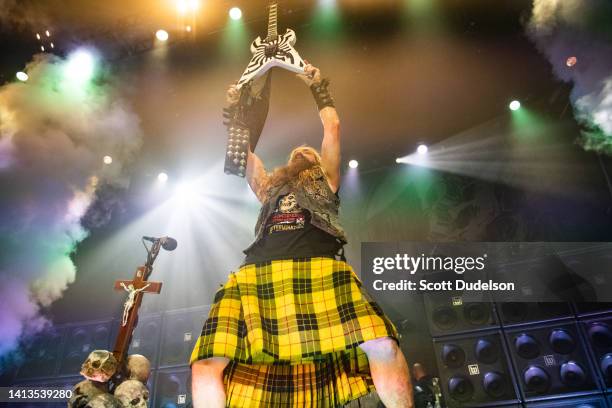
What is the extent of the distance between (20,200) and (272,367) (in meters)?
5.87

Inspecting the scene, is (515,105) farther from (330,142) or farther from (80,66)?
(80,66)

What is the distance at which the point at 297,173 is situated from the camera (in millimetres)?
2365

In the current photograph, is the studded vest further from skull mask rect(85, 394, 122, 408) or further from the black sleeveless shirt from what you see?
skull mask rect(85, 394, 122, 408)

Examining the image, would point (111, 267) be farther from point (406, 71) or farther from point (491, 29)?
point (491, 29)

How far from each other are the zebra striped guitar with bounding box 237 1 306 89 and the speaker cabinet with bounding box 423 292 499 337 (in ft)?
13.3

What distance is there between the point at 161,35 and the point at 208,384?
5.56m

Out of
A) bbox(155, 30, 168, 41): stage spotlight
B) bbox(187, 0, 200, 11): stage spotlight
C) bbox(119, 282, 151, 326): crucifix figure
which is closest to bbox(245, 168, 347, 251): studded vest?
→ bbox(119, 282, 151, 326): crucifix figure

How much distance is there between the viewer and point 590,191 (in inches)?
222

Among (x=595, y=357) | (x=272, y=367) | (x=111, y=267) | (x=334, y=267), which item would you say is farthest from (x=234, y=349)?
(x=111, y=267)

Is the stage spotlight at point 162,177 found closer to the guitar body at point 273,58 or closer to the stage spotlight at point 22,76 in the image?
the stage spotlight at point 22,76

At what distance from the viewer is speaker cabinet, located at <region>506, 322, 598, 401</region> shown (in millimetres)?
4758

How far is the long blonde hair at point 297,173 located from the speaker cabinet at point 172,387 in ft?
15.4

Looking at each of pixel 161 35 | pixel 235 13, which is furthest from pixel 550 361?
pixel 161 35

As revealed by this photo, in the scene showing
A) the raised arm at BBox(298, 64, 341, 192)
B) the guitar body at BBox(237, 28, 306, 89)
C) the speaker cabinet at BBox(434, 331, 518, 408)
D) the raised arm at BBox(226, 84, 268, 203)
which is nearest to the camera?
the raised arm at BBox(298, 64, 341, 192)
